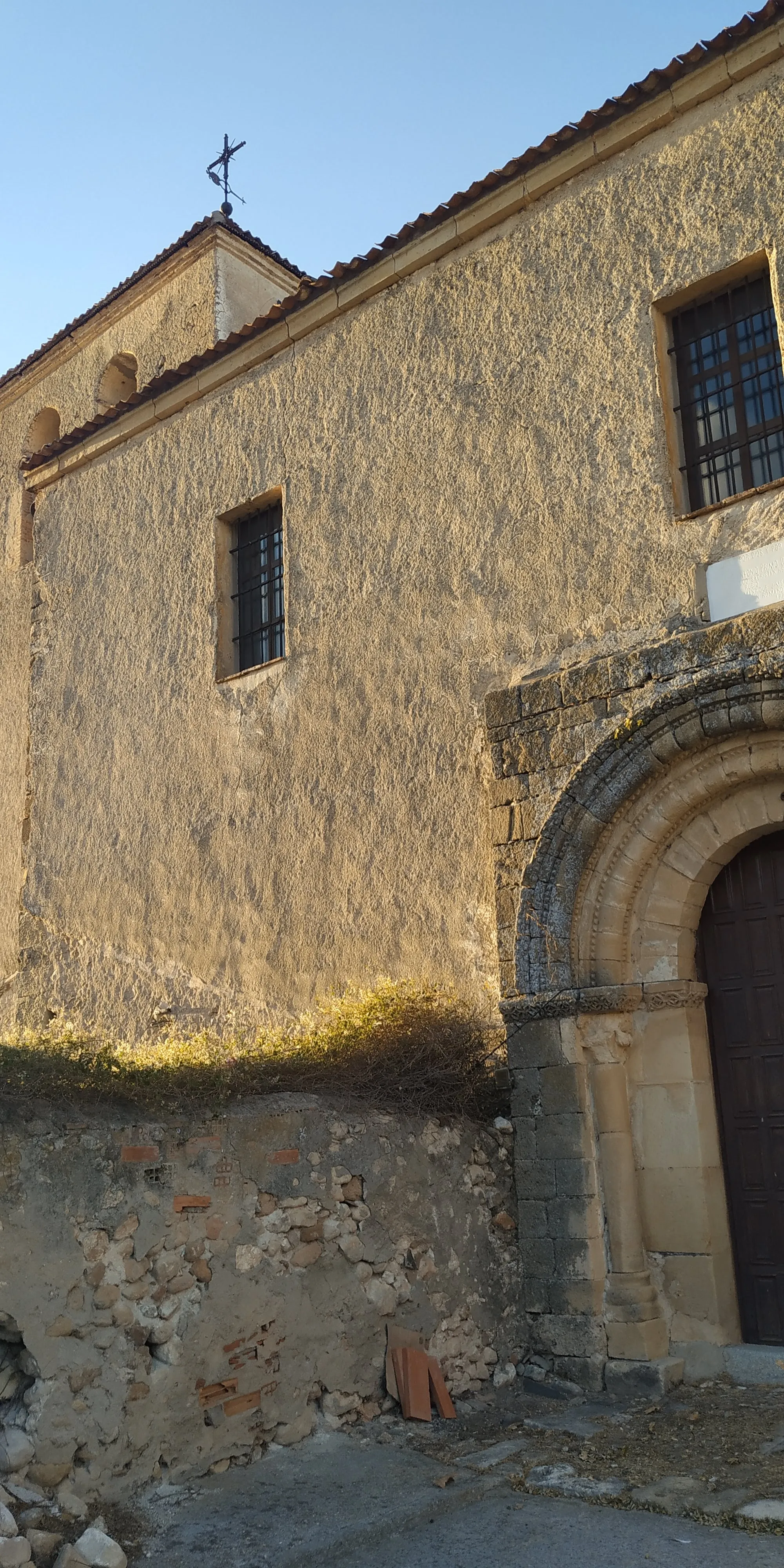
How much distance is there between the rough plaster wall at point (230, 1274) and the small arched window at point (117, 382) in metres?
9.86

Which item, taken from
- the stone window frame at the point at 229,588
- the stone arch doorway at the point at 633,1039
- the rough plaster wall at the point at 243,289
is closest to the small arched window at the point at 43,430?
the rough plaster wall at the point at 243,289

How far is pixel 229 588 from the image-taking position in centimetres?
1009

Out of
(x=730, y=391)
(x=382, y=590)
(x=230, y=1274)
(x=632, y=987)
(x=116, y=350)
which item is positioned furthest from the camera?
(x=116, y=350)

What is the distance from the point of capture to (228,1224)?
5520mm

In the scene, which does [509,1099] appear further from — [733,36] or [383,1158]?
[733,36]

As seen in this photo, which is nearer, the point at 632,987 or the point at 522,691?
the point at 632,987

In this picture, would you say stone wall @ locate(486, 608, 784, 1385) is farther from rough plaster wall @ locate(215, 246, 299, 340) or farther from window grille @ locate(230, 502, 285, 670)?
rough plaster wall @ locate(215, 246, 299, 340)

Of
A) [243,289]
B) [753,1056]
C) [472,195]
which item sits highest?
[243,289]

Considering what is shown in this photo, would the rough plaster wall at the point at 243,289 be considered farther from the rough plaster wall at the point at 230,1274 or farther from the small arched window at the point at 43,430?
the rough plaster wall at the point at 230,1274

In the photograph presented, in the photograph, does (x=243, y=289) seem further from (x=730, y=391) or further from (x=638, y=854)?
(x=638, y=854)

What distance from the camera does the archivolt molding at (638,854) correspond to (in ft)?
21.9

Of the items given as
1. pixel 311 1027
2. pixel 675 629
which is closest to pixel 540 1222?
pixel 311 1027

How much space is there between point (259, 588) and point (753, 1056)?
5390 millimetres

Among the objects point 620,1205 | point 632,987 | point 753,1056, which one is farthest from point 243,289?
point 620,1205
